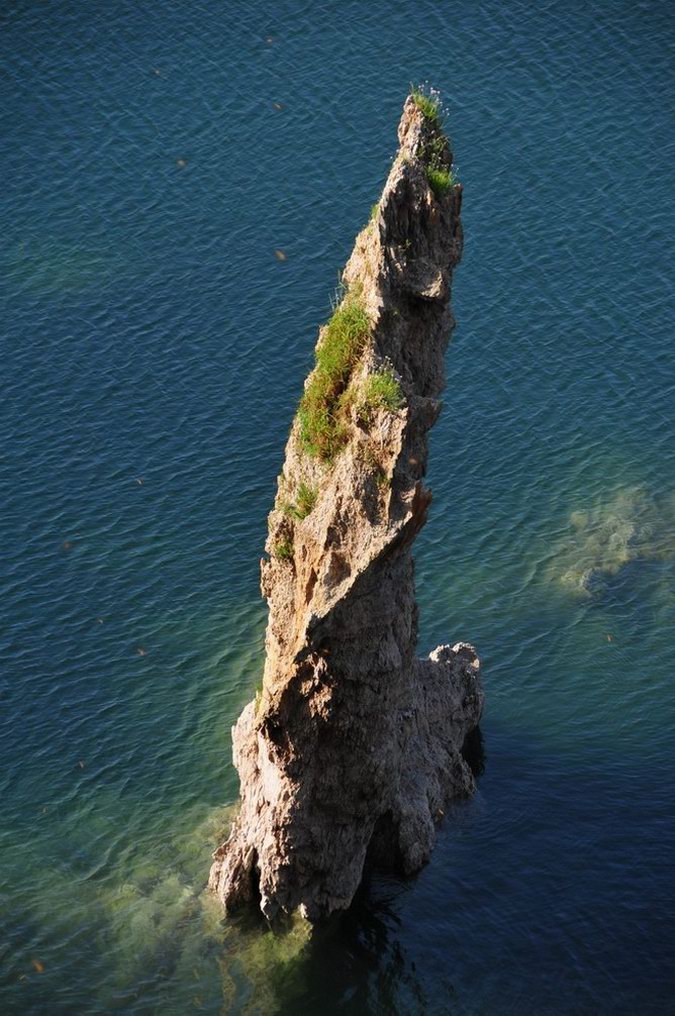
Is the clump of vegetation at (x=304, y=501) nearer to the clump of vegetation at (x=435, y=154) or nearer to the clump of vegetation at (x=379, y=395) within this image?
the clump of vegetation at (x=379, y=395)

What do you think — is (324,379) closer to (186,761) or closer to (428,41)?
(186,761)

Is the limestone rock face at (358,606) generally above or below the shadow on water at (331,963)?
above

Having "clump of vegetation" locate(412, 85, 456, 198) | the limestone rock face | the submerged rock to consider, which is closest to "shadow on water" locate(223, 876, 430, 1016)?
the limestone rock face

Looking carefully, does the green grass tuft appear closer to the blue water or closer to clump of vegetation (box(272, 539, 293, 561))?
clump of vegetation (box(272, 539, 293, 561))

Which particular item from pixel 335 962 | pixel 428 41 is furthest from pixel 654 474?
pixel 428 41

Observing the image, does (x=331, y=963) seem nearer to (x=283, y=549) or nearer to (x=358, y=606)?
(x=358, y=606)

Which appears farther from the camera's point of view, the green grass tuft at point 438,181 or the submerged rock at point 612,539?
the submerged rock at point 612,539

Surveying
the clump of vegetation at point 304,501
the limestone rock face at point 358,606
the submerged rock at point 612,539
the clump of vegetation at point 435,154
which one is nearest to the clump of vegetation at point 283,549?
the limestone rock face at point 358,606
